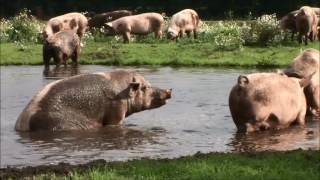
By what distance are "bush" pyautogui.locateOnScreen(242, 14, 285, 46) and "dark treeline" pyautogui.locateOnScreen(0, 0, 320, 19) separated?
47.2 feet

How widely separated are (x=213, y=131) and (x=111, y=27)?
2069cm

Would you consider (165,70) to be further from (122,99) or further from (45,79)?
(122,99)

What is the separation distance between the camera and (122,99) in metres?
12.6

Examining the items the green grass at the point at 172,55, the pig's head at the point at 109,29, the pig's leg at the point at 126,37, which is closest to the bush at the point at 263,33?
the green grass at the point at 172,55

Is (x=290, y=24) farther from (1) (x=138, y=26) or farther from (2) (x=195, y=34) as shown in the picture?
(1) (x=138, y=26)

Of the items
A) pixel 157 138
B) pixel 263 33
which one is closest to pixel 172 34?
pixel 263 33

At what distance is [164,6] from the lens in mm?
47656

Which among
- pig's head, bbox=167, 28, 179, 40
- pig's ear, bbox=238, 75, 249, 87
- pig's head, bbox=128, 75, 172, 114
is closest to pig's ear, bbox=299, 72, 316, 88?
pig's ear, bbox=238, 75, 249, 87

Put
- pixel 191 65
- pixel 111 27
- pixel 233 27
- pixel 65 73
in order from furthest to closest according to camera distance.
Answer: pixel 111 27, pixel 233 27, pixel 191 65, pixel 65 73

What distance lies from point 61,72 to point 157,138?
419 inches

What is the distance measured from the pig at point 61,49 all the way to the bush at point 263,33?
5671 mm

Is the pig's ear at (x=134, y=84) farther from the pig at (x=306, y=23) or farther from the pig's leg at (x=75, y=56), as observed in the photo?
the pig at (x=306, y=23)

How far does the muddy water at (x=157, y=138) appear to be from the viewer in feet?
34.5

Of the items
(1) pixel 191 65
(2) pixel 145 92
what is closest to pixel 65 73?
(1) pixel 191 65
